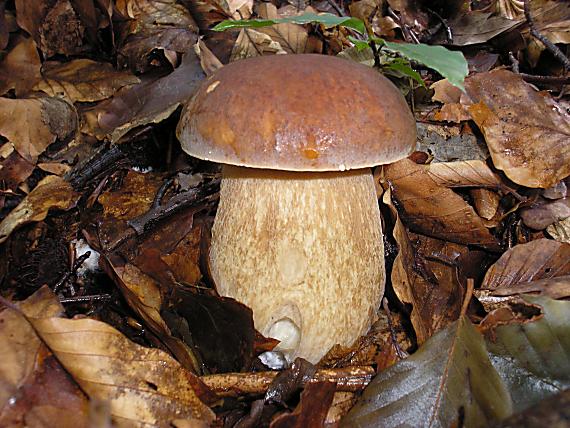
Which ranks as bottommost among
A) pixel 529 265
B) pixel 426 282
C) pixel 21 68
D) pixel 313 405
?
pixel 426 282

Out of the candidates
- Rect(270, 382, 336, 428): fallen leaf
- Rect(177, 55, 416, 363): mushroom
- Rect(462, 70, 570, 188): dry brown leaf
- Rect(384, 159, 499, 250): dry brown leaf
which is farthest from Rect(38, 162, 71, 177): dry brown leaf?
Rect(462, 70, 570, 188): dry brown leaf

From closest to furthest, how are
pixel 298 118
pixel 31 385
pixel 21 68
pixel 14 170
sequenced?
pixel 31 385 < pixel 298 118 < pixel 14 170 < pixel 21 68

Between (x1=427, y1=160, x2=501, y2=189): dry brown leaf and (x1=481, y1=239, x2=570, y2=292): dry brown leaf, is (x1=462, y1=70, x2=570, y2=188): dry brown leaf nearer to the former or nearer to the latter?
(x1=427, y1=160, x2=501, y2=189): dry brown leaf

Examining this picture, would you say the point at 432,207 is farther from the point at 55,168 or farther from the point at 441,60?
the point at 55,168

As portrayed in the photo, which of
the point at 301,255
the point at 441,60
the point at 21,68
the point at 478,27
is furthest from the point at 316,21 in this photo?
the point at 21,68

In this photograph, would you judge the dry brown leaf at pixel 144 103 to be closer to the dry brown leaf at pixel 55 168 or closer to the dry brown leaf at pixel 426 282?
the dry brown leaf at pixel 55 168

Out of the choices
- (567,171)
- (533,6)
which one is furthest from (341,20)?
(533,6)

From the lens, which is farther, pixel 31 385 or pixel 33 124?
pixel 33 124
